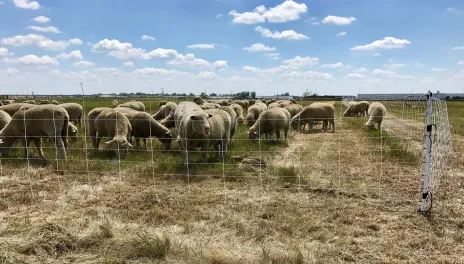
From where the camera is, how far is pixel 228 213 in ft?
22.7

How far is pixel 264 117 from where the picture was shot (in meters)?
16.2

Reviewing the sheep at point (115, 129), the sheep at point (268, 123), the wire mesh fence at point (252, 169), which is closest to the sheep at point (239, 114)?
the sheep at point (268, 123)

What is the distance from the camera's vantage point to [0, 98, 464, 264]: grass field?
5.34 meters

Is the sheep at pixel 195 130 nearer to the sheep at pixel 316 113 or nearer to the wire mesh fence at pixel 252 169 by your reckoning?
the wire mesh fence at pixel 252 169

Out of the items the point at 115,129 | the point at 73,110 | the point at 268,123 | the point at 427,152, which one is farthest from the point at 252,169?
the point at 73,110

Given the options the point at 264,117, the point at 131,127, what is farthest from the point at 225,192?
the point at 264,117

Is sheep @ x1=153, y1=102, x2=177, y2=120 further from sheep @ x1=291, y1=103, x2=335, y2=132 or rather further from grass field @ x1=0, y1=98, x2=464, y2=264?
grass field @ x1=0, y1=98, x2=464, y2=264

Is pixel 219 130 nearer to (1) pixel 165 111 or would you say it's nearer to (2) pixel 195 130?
(2) pixel 195 130

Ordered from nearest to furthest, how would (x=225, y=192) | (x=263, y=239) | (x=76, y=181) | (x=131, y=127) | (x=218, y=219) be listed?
1. (x=263, y=239)
2. (x=218, y=219)
3. (x=225, y=192)
4. (x=76, y=181)
5. (x=131, y=127)

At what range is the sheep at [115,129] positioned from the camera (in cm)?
1195

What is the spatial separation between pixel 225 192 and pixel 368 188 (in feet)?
11.3

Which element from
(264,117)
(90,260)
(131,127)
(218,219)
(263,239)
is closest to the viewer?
(90,260)

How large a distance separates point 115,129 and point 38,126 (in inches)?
102

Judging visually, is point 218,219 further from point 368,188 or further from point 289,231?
point 368,188
